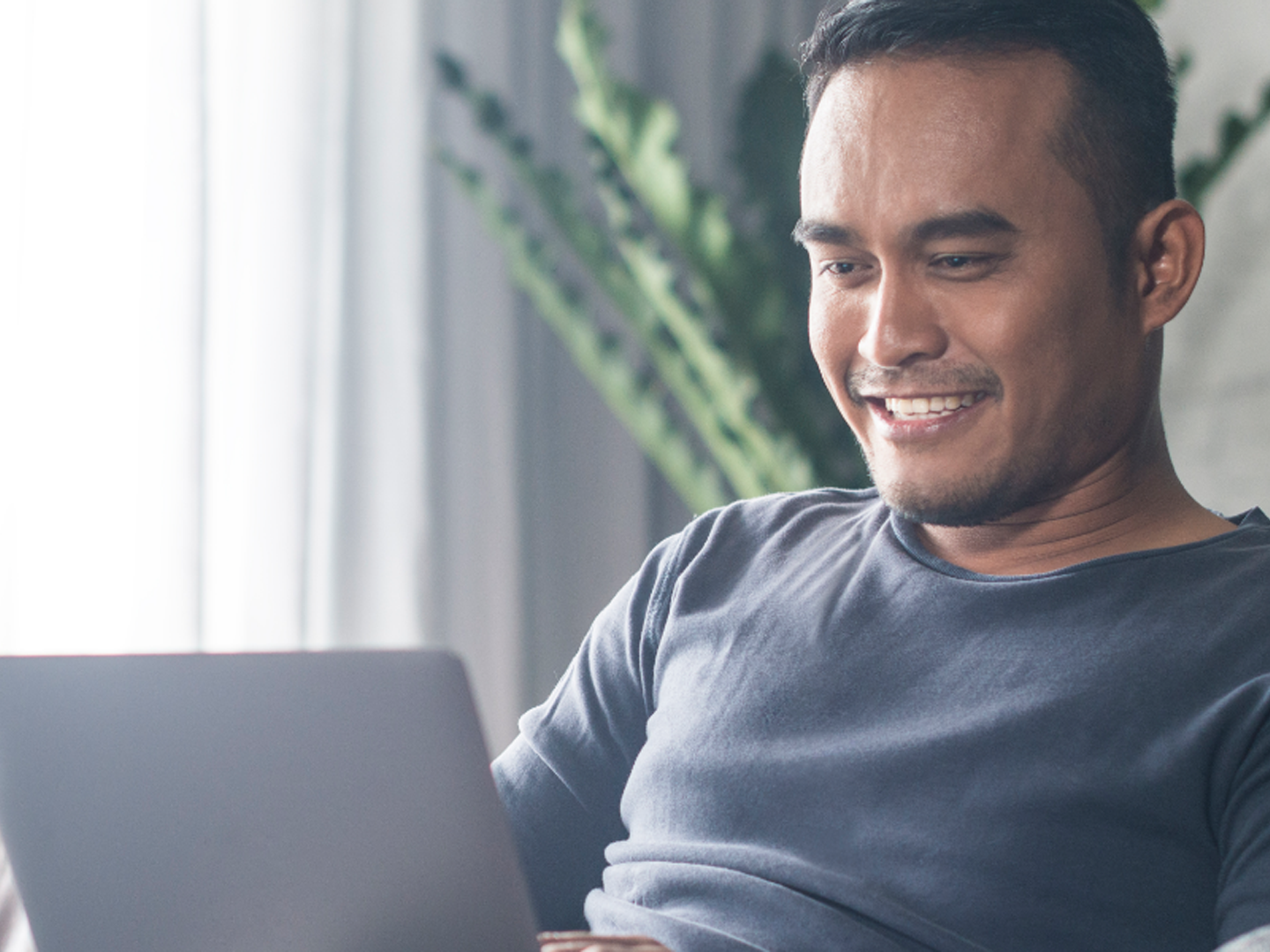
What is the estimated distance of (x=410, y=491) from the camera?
6.40ft

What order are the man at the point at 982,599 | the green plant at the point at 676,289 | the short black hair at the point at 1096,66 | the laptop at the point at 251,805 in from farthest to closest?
the green plant at the point at 676,289
the short black hair at the point at 1096,66
the man at the point at 982,599
the laptop at the point at 251,805

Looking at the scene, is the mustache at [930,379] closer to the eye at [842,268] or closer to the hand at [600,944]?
the eye at [842,268]

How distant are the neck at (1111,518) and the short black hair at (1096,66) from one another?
13 cm

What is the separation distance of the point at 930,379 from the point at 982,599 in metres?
0.15

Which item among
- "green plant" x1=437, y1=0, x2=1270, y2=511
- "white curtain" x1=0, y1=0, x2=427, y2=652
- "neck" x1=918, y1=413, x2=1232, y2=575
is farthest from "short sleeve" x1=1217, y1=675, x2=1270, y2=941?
"white curtain" x1=0, y1=0, x2=427, y2=652

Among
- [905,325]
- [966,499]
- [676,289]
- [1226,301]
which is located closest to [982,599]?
[966,499]

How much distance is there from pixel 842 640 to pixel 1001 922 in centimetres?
21

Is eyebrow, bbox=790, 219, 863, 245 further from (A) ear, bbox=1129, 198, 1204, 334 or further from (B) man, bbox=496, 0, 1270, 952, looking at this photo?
(A) ear, bbox=1129, 198, 1204, 334

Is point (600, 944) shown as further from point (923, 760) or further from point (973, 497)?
point (973, 497)

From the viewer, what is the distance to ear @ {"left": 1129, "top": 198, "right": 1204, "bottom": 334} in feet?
2.67

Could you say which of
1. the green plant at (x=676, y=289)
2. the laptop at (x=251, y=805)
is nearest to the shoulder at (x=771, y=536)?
the laptop at (x=251, y=805)

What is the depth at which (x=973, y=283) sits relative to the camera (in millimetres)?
784

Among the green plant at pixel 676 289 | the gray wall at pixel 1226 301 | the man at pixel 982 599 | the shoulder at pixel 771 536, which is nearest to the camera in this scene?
the man at pixel 982 599

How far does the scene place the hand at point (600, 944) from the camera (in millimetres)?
701
